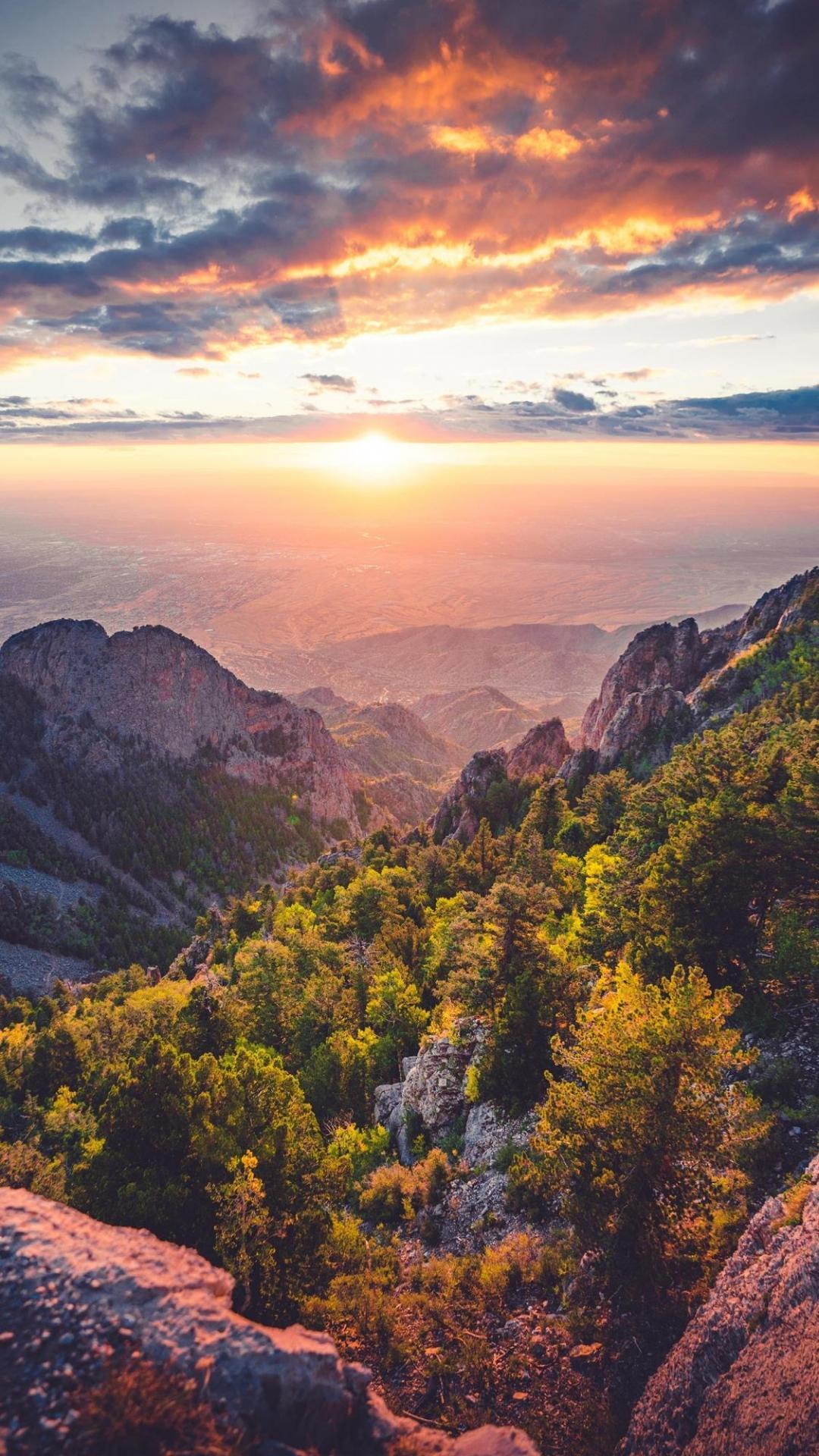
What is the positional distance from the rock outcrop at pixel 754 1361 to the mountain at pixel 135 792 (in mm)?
112441

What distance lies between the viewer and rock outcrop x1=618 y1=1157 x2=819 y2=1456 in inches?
335

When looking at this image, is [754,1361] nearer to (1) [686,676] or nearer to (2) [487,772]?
(2) [487,772]

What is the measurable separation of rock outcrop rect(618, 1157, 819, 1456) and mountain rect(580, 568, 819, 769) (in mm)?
61378

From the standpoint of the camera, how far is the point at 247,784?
531ft

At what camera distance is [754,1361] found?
967cm

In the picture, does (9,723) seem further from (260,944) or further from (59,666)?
(260,944)

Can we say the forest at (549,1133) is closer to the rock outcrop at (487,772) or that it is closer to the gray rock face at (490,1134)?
the gray rock face at (490,1134)

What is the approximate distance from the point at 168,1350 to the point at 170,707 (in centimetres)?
16927

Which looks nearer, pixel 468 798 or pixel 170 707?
pixel 468 798

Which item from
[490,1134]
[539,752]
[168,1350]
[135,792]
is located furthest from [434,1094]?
[135,792]

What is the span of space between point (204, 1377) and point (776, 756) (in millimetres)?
24817

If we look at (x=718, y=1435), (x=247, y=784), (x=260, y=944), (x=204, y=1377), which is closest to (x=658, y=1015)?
(x=718, y=1435)

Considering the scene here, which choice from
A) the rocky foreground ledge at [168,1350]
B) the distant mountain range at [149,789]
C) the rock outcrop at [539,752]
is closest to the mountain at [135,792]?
Result: the distant mountain range at [149,789]

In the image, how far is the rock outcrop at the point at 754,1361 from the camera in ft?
27.9
